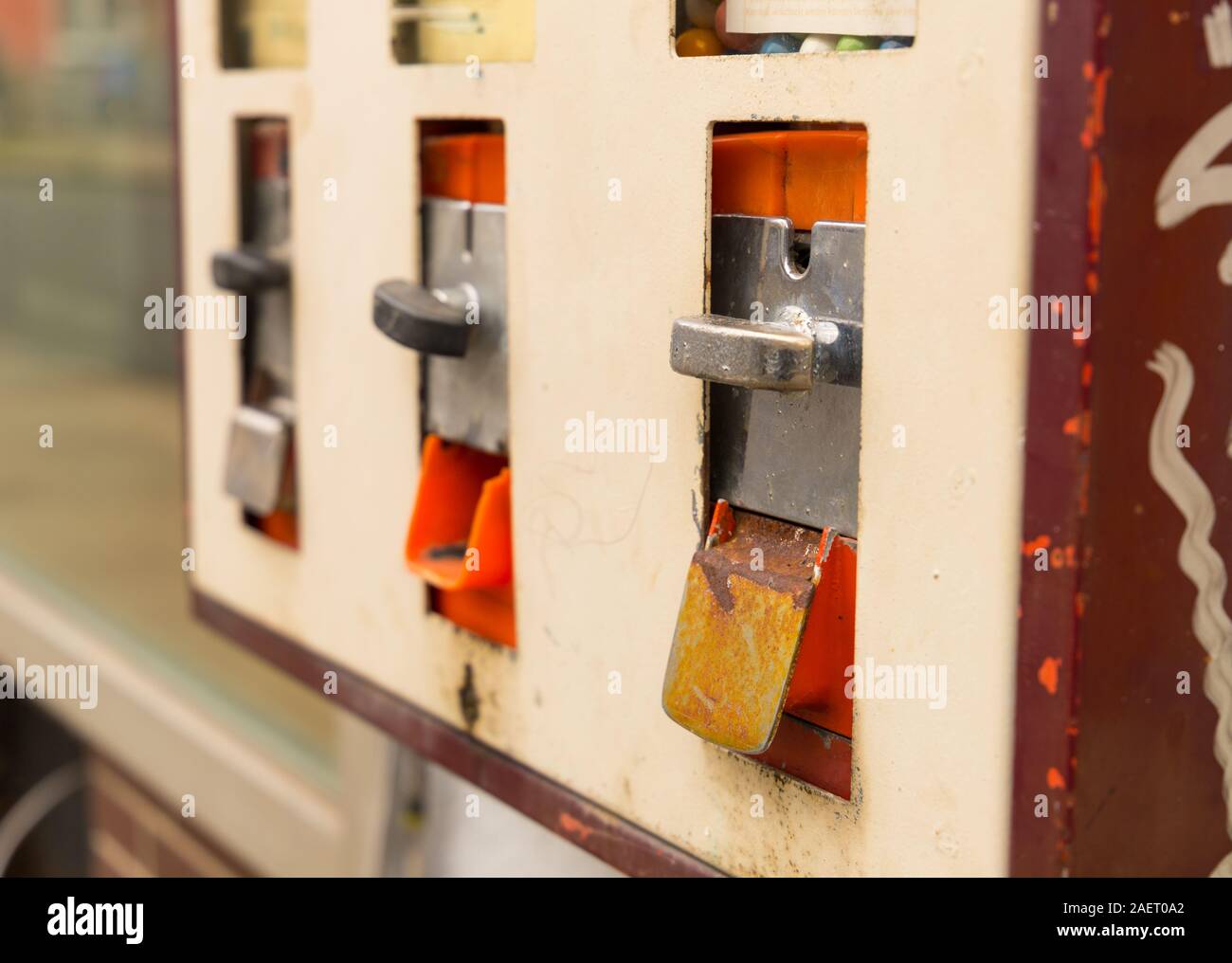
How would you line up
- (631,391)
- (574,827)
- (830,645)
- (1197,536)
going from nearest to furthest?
1. (1197,536)
2. (830,645)
3. (631,391)
4. (574,827)

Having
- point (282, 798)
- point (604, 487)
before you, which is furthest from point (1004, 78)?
point (282, 798)

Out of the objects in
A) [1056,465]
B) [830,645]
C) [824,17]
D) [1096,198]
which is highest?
[824,17]

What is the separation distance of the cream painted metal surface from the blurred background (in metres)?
0.60

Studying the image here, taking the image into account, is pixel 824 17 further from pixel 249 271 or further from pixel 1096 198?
pixel 249 271

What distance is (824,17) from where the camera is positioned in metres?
0.98

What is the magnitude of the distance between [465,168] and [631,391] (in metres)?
0.29

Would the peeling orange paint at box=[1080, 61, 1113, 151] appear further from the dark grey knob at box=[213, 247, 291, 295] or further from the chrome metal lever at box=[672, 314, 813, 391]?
the dark grey knob at box=[213, 247, 291, 295]

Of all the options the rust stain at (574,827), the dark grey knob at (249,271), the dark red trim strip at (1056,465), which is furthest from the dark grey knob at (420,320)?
the dark red trim strip at (1056,465)

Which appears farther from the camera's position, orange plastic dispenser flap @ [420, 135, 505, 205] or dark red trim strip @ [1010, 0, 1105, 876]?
orange plastic dispenser flap @ [420, 135, 505, 205]

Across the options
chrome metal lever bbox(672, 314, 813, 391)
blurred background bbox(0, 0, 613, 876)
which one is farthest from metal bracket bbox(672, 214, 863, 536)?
blurred background bbox(0, 0, 613, 876)

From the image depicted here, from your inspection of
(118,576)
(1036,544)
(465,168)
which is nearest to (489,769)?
(465,168)

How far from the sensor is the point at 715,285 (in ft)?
3.48

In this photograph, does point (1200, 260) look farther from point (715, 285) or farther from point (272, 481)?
point (272, 481)

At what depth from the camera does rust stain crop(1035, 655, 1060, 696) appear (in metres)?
0.86
